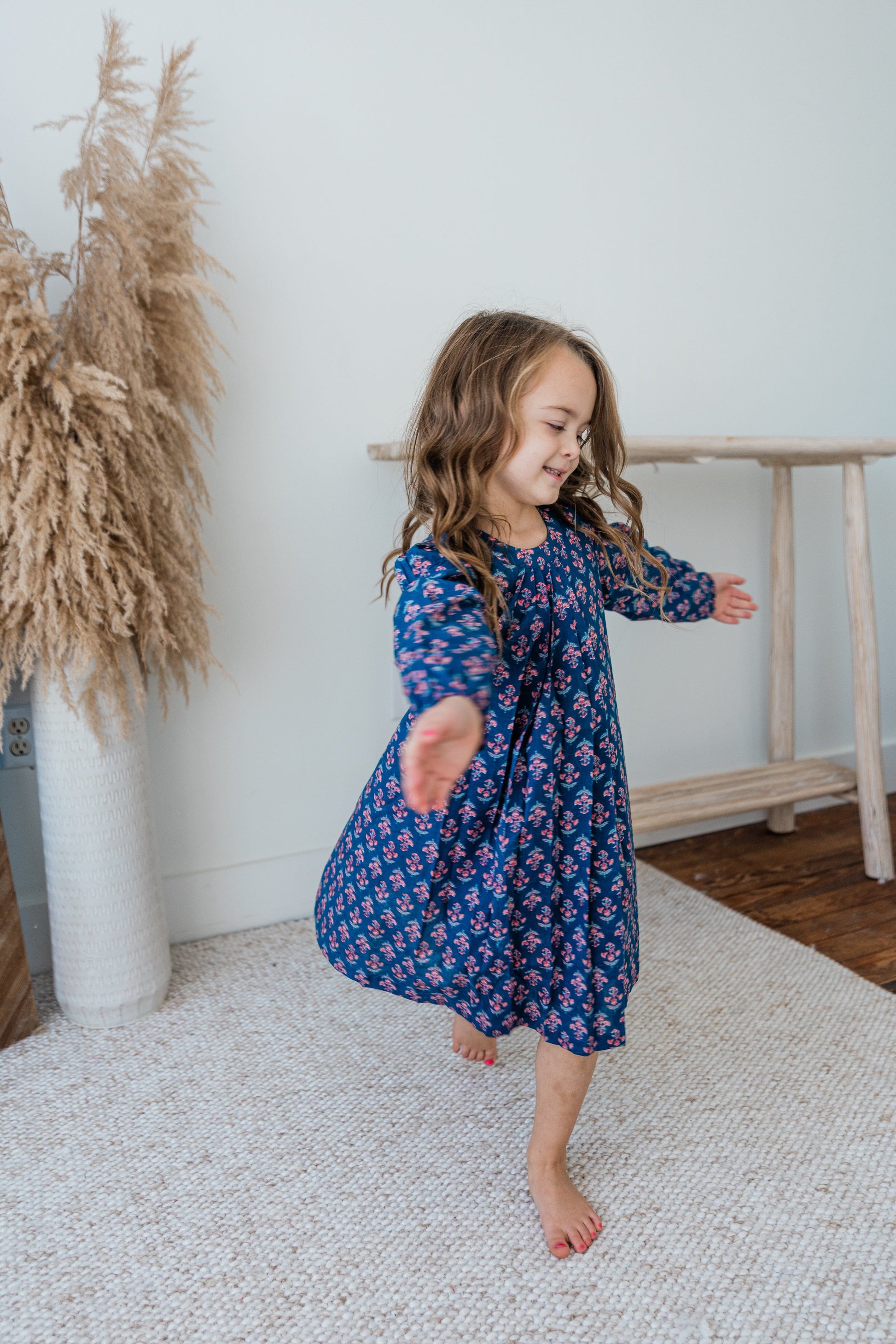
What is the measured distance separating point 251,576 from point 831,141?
4.99ft

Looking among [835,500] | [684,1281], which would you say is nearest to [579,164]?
[835,500]

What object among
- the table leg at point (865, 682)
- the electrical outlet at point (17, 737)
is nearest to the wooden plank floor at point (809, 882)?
the table leg at point (865, 682)

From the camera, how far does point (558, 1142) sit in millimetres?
1010

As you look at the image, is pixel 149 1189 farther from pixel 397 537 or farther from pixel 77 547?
pixel 397 537

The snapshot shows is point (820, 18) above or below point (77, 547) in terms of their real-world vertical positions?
above

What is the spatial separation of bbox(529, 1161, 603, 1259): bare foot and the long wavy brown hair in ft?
1.92

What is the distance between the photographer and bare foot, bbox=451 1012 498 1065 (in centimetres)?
126

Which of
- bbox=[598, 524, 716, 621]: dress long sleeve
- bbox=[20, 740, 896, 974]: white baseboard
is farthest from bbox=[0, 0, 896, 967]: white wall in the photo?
bbox=[598, 524, 716, 621]: dress long sleeve

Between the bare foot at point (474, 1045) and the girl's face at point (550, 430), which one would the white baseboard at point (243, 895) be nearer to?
the bare foot at point (474, 1045)

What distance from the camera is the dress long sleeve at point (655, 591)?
1139 millimetres

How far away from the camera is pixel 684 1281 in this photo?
91 centimetres

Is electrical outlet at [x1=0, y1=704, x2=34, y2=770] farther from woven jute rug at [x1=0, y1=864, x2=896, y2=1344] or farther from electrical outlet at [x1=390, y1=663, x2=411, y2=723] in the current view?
electrical outlet at [x1=390, y1=663, x2=411, y2=723]

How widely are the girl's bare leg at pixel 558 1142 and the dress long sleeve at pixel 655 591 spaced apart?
1.73ft

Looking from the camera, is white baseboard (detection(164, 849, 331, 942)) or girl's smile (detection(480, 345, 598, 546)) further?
white baseboard (detection(164, 849, 331, 942))
